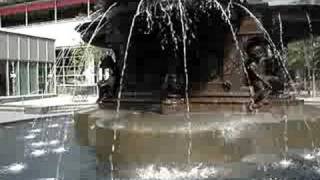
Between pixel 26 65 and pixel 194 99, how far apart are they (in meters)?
37.6

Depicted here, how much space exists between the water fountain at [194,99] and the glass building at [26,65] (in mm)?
31232

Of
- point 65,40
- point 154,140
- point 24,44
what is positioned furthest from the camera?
point 65,40

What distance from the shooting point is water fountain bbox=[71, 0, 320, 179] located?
24.9 ft

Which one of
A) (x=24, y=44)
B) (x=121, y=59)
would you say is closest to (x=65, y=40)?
(x=24, y=44)

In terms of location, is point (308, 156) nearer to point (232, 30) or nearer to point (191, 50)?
point (232, 30)

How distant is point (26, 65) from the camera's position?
151 feet

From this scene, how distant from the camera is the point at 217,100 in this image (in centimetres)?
1000

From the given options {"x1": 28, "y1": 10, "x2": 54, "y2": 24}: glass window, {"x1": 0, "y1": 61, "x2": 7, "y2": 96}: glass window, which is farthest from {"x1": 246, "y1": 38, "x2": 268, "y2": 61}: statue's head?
{"x1": 28, "y1": 10, "x2": 54, "y2": 24}: glass window

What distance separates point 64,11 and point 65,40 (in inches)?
151

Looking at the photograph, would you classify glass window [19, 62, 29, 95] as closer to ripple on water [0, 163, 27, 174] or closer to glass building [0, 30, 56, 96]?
glass building [0, 30, 56, 96]

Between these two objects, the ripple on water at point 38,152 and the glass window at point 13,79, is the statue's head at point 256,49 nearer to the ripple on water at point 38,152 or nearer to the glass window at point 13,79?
the ripple on water at point 38,152

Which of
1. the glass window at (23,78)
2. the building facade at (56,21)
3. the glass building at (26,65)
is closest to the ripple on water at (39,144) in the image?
the glass building at (26,65)

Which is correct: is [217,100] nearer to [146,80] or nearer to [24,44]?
[146,80]

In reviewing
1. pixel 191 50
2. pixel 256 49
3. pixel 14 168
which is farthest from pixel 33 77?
pixel 14 168
